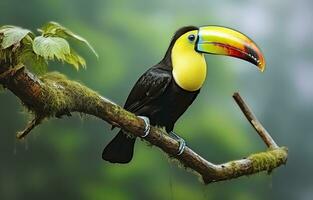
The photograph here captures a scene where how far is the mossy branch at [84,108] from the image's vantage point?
63.4 inches

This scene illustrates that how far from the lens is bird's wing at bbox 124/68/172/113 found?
209cm

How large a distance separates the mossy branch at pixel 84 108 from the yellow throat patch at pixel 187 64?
0.75 feet

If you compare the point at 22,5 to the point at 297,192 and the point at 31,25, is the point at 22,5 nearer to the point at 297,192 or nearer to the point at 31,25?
the point at 31,25

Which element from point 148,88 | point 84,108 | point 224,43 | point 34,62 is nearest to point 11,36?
point 34,62

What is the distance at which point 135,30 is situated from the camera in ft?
8.09

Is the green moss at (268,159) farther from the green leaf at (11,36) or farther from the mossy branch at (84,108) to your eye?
the green leaf at (11,36)

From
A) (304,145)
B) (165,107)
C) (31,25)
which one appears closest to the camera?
(165,107)

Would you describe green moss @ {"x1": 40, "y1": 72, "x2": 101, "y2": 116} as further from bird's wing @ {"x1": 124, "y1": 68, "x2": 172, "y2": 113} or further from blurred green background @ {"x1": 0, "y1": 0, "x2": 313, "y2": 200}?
blurred green background @ {"x1": 0, "y1": 0, "x2": 313, "y2": 200}

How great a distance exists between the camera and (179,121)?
2.44 meters

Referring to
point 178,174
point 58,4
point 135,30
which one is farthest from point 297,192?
point 58,4

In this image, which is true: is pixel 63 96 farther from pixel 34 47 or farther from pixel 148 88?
pixel 148 88

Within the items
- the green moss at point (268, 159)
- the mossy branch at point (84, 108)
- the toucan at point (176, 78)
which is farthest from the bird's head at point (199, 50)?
the green moss at point (268, 159)

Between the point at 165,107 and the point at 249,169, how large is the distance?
1.71 feet

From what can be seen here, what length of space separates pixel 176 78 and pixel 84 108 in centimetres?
47
